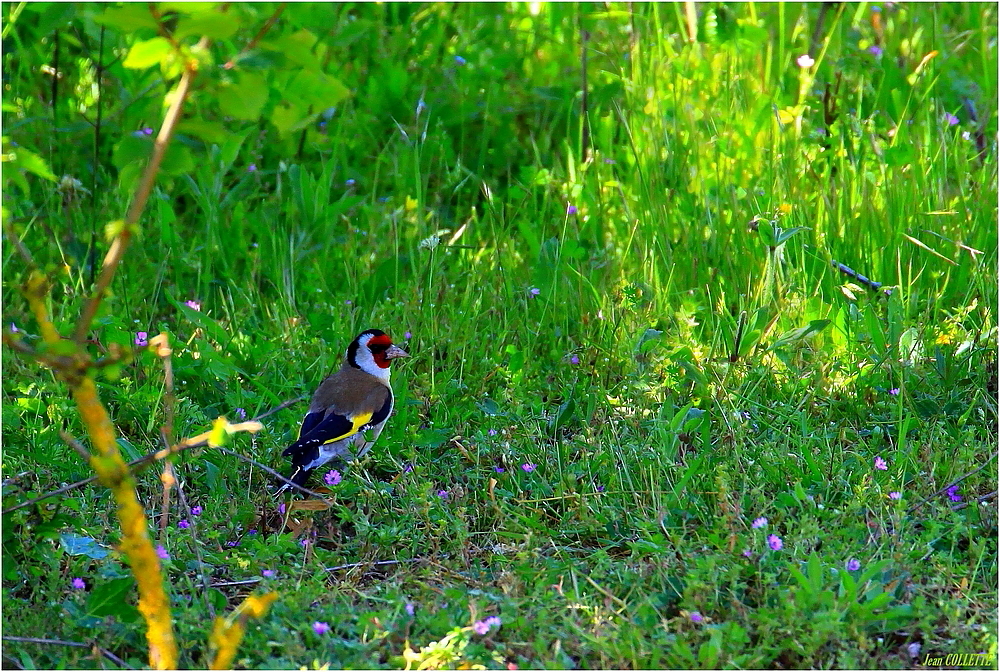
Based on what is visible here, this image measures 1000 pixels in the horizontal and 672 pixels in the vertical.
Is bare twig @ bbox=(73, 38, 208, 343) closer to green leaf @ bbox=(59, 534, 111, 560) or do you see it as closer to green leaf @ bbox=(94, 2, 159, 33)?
green leaf @ bbox=(94, 2, 159, 33)

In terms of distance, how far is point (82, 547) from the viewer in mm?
3172

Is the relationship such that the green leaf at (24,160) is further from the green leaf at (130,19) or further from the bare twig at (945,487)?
the bare twig at (945,487)

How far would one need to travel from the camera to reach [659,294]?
4.59 meters

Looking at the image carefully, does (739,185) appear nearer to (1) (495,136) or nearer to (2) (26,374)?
(1) (495,136)

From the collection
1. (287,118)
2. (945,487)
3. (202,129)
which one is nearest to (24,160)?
(202,129)

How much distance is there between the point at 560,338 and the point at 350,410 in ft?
3.27

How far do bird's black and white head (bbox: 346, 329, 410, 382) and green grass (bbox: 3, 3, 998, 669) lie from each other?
0.11 metres

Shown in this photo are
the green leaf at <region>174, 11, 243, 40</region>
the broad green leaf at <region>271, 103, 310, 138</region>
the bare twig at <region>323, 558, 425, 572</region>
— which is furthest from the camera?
the bare twig at <region>323, 558, 425, 572</region>

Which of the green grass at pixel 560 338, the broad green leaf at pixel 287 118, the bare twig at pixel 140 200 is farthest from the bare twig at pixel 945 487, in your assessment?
the bare twig at pixel 140 200

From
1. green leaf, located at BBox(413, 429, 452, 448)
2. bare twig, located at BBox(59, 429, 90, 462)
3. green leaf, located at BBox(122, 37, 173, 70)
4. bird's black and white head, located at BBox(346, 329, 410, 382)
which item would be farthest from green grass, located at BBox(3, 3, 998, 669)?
bare twig, located at BBox(59, 429, 90, 462)

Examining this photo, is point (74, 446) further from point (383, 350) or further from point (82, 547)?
point (383, 350)

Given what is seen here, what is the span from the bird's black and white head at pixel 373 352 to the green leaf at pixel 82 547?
1289 millimetres

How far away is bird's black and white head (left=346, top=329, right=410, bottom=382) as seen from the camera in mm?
4281

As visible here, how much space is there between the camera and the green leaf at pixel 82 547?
3.15 meters
